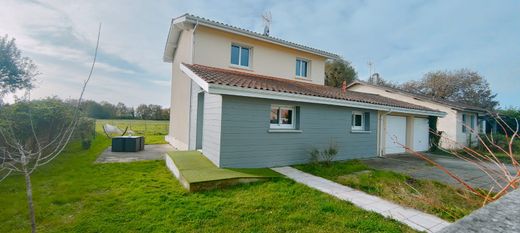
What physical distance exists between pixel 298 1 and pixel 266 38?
2.38m

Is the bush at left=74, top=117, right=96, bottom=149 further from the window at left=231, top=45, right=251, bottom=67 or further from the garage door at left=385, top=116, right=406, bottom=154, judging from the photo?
the garage door at left=385, top=116, right=406, bottom=154

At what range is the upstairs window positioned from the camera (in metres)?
12.0

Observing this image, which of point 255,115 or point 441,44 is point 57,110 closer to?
point 255,115

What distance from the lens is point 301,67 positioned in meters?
15.0

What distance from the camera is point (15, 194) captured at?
5938 millimetres

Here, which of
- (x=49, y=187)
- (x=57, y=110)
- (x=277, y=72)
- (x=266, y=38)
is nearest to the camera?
(x=49, y=187)

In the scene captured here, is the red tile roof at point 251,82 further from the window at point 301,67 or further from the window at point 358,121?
the window at point 301,67

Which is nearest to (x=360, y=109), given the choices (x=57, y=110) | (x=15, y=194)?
(x=15, y=194)

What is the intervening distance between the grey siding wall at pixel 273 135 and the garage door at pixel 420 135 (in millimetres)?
5855

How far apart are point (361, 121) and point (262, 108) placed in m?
6.35

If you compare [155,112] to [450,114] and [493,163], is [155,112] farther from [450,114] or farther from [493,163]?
[493,163]

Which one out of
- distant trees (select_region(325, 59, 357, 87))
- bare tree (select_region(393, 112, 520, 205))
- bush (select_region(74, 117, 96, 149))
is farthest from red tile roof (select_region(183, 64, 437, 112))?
distant trees (select_region(325, 59, 357, 87))

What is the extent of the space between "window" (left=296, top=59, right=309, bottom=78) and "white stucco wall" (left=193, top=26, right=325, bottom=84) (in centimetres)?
27

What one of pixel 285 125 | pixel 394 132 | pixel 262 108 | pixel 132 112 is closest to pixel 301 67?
pixel 394 132
